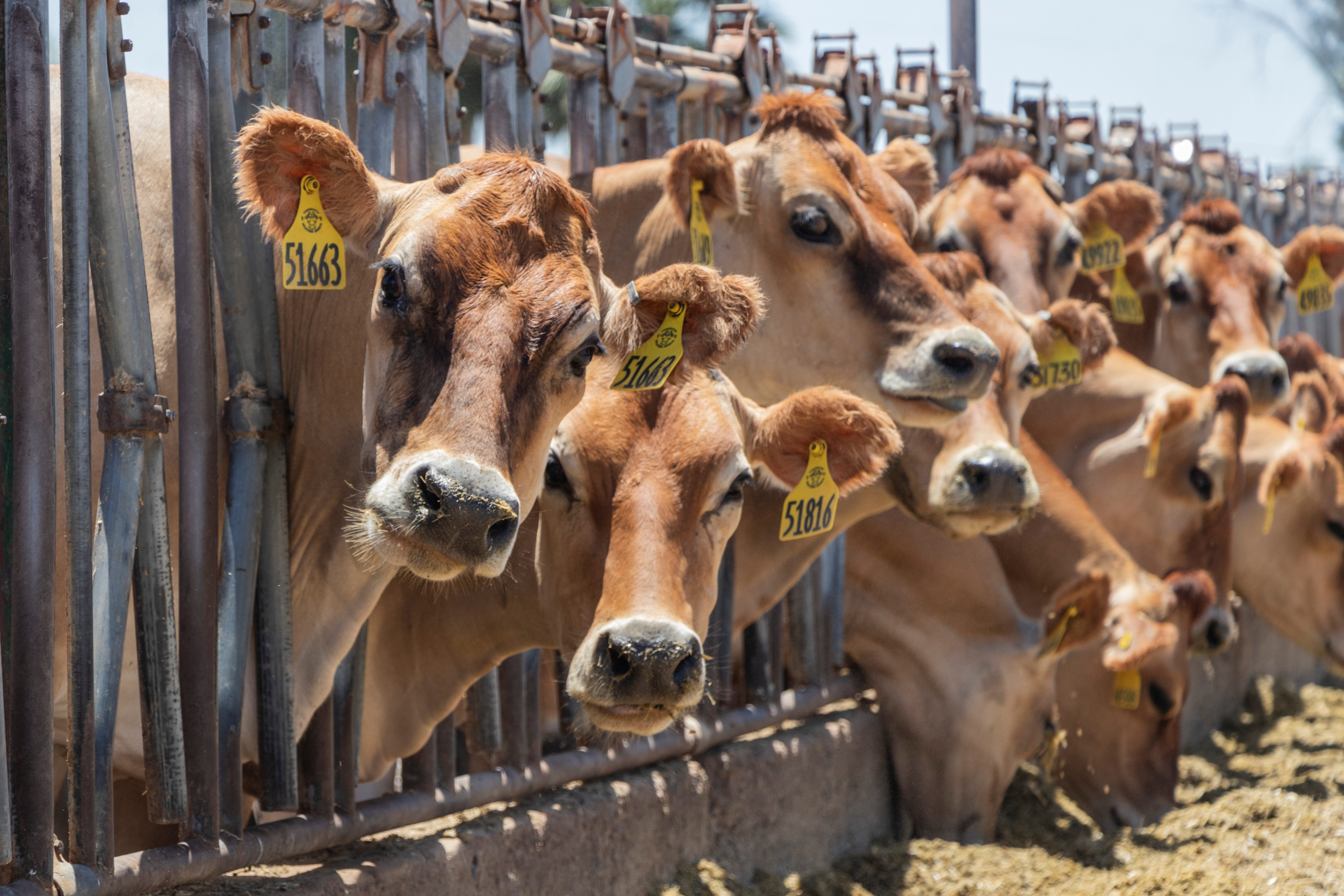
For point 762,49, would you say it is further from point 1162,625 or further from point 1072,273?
point 1162,625

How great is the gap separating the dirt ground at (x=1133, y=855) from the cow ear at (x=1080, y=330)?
5.80 feet

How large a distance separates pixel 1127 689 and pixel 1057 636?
610mm

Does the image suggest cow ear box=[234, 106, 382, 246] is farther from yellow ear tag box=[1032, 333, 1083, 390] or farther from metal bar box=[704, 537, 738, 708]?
yellow ear tag box=[1032, 333, 1083, 390]

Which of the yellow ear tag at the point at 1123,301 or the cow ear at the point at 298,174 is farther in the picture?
the yellow ear tag at the point at 1123,301

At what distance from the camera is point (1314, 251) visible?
8258 millimetres

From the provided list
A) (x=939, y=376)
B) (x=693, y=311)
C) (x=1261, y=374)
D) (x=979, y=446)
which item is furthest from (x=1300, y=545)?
(x=693, y=311)

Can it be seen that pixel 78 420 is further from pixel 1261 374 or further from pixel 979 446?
pixel 1261 374

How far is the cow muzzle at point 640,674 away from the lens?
289 cm

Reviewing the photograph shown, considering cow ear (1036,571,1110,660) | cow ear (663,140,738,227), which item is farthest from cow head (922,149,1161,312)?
cow ear (663,140,738,227)

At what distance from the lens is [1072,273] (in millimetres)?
6059

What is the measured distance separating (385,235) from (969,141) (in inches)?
175

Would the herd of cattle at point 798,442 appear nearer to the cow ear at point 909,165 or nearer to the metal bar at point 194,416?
the cow ear at point 909,165

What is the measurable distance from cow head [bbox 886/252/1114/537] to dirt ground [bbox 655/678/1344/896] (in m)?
1.11

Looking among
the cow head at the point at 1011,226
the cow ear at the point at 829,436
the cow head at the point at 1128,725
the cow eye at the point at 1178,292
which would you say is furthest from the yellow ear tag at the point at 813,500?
the cow eye at the point at 1178,292
